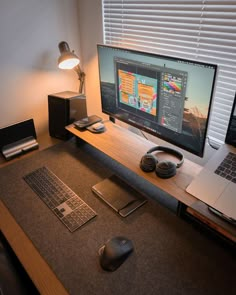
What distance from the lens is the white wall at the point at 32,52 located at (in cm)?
133

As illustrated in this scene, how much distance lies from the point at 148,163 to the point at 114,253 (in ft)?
1.27

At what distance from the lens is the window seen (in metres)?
1.01

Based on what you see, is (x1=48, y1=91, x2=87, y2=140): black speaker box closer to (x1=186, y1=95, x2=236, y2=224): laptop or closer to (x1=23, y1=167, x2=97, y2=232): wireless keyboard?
(x1=23, y1=167, x2=97, y2=232): wireless keyboard

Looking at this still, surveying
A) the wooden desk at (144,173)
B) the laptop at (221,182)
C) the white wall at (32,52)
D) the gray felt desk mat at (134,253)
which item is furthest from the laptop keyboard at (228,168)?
the white wall at (32,52)

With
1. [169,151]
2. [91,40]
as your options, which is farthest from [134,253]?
[91,40]

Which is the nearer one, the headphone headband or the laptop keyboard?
the laptop keyboard

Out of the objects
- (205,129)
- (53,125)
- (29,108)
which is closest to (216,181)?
(205,129)

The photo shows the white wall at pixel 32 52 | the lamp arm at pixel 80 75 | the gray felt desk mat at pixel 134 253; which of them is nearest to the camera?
the gray felt desk mat at pixel 134 253

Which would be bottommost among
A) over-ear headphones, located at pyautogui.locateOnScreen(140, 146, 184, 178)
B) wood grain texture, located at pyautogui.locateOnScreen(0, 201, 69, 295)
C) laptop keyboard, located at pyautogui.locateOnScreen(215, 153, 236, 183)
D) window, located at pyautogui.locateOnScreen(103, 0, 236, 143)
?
wood grain texture, located at pyautogui.locateOnScreen(0, 201, 69, 295)

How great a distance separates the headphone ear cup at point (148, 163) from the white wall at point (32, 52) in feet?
3.00

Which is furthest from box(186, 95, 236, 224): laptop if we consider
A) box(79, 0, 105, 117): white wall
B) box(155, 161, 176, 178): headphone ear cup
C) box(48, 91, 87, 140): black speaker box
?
box(79, 0, 105, 117): white wall

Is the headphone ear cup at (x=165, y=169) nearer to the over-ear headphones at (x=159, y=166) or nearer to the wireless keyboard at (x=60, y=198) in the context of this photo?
the over-ear headphones at (x=159, y=166)

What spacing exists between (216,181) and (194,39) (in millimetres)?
666

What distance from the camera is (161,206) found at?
1.03 metres
